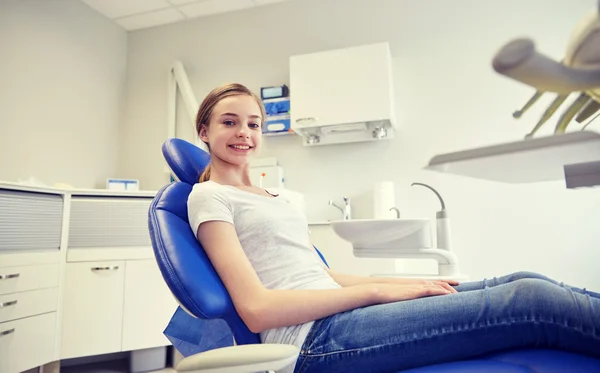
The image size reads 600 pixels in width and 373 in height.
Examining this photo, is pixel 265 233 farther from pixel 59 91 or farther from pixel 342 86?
pixel 59 91

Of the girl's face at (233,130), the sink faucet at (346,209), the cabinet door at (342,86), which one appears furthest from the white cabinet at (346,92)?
the girl's face at (233,130)

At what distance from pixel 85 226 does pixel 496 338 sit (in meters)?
2.14

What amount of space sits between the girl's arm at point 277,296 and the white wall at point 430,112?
1719mm

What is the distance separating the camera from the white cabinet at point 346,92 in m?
2.45

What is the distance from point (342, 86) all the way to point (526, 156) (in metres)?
2.00

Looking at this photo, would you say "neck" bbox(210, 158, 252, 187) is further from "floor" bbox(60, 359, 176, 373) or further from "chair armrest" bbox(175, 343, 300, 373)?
"floor" bbox(60, 359, 176, 373)

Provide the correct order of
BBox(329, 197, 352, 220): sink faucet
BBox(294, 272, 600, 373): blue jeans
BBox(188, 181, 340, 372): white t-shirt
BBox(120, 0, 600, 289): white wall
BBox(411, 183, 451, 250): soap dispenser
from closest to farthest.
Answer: BBox(294, 272, 600, 373): blue jeans
BBox(188, 181, 340, 372): white t-shirt
BBox(411, 183, 451, 250): soap dispenser
BBox(120, 0, 600, 289): white wall
BBox(329, 197, 352, 220): sink faucet

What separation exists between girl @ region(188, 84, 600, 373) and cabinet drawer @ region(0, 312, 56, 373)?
1437 millimetres

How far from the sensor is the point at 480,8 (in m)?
2.56

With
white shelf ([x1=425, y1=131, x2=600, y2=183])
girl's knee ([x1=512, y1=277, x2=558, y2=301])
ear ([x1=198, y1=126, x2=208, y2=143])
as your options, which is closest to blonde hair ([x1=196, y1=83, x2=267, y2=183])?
ear ([x1=198, y1=126, x2=208, y2=143])

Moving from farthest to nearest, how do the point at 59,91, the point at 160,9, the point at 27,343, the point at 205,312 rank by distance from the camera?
the point at 160,9
the point at 59,91
the point at 27,343
the point at 205,312

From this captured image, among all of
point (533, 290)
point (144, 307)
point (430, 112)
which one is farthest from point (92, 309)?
point (430, 112)

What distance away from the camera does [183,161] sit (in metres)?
1.17

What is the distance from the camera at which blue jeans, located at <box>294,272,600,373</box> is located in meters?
0.66
